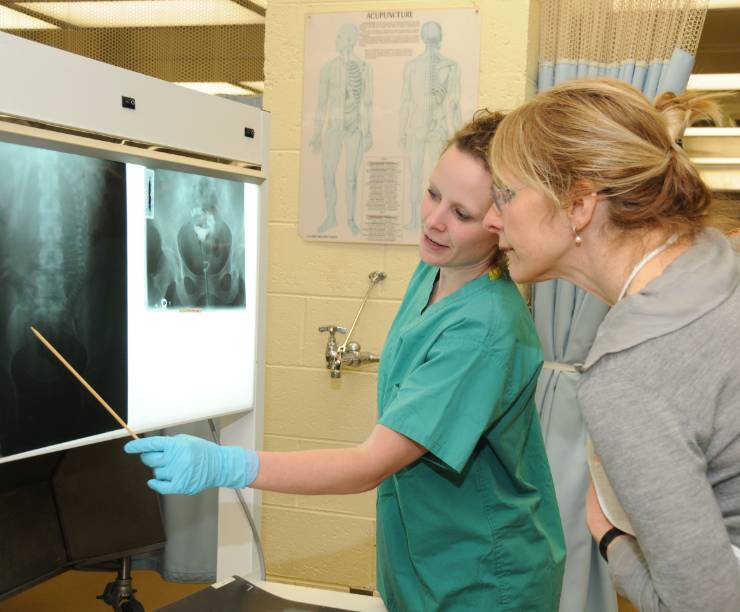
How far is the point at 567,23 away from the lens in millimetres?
2318

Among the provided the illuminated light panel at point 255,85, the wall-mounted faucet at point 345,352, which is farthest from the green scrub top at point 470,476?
the illuminated light panel at point 255,85

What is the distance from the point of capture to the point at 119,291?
129 cm

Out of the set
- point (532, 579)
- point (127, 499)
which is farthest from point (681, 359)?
point (127, 499)

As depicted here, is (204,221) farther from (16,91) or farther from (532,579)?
(532,579)

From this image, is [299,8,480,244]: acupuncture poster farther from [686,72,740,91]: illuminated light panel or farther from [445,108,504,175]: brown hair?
[445,108,504,175]: brown hair

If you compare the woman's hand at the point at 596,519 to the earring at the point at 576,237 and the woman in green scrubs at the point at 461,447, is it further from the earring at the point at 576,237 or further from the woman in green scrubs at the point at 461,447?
the earring at the point at 576,237

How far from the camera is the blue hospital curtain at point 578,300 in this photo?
227cm

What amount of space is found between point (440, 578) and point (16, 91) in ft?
2.96

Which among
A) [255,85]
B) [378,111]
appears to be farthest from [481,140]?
[255,85]

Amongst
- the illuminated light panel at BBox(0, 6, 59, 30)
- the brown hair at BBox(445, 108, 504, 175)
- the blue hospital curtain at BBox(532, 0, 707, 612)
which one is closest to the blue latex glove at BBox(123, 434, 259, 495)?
the brown hair at BBox(445, 108, 504, 175)

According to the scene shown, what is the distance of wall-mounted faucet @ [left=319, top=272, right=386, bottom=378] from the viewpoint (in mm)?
2338

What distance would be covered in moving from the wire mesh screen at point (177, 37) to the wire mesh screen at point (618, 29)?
85 cm

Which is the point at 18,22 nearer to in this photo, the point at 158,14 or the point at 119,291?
the point at 158,14

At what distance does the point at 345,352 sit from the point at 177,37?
1.08 metres
